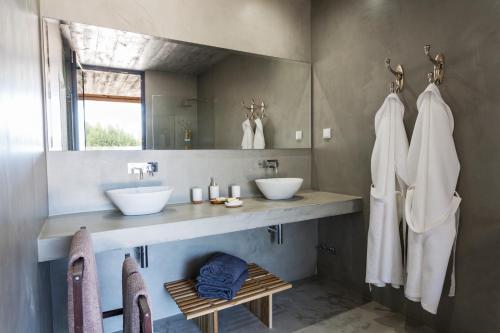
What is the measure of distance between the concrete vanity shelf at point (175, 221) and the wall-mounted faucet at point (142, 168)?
0.29 metres

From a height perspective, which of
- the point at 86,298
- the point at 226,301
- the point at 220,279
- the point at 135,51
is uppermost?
the point at 135,51

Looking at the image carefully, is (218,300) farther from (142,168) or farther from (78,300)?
(78,300)

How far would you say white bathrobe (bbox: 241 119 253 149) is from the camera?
2.65m

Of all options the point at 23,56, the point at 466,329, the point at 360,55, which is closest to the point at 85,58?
the point at 23,56

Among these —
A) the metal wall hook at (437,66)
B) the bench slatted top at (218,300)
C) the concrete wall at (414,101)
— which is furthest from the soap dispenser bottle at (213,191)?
the metal wall hook at (437,66)

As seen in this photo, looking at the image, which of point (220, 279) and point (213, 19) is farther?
point (213, 19)

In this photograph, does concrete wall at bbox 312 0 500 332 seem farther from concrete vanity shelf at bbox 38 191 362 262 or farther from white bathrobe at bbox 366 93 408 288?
concrete vanity shelf at bbox 38 191 362 262

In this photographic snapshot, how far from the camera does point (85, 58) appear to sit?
2.04m

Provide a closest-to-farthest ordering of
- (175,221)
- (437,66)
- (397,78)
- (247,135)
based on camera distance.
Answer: (175,221) → (437,66) → (397,78) → (247,135)

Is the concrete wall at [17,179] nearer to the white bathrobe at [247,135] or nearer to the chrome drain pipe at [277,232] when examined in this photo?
the white bathrobe at [247,135]

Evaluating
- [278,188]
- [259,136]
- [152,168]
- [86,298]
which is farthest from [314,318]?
[86,298]

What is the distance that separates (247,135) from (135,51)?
3.53 feet

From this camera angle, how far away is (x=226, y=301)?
78.2 inches

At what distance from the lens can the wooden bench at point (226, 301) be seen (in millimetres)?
1922
